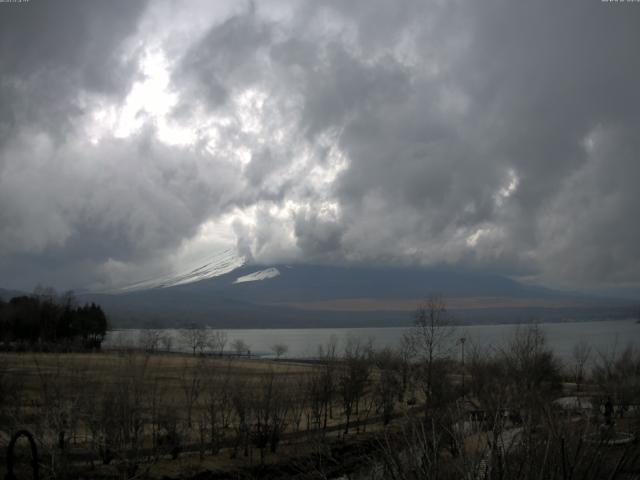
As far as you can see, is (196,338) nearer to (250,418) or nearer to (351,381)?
(351,381)

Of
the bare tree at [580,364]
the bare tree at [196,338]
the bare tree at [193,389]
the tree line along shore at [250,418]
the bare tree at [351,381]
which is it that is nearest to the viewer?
the tree line along shore at [250,418]

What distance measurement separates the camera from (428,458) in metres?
9.94

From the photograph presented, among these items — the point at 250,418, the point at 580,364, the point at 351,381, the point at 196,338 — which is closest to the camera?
the point at 250,418

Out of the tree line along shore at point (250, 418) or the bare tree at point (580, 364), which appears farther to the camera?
the bare tree at point (580, 364)

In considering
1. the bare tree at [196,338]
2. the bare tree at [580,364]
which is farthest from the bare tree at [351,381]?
the bare tree at [196,338]

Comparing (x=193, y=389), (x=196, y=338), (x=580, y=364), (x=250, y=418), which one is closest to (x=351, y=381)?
(x=250, y=418)

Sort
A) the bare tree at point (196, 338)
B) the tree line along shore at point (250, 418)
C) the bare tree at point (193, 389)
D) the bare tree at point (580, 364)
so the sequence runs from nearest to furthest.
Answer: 1. the tree line along shore at point (250, 418)
2. the bare tree at point (193, 389)
3. the bare tree at point (580, 364)
4. the bare tree at point (196, 338)

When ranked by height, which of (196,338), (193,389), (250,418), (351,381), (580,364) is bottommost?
(196,338)

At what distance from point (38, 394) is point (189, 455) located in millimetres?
21708

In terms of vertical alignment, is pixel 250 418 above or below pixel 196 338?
above

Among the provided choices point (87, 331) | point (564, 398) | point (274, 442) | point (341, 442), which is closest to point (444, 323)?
point (564, 398)

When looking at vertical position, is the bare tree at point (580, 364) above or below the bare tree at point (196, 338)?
above

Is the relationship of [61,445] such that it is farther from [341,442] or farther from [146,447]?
[341,442]

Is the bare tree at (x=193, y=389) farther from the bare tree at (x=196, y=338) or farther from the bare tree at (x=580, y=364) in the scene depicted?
the bare tree at (x=196, y=338)
